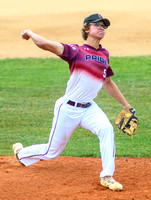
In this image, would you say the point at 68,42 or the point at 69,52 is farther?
the point at 68,42

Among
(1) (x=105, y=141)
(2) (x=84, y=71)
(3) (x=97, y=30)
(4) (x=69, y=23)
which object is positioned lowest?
(4) (x=69, y=23)

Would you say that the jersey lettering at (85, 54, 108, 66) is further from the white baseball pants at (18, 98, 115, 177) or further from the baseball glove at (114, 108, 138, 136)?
the baseball glove at (114, 108, 138, 136)

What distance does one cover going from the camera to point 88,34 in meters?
6.85

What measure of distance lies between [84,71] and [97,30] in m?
0.58

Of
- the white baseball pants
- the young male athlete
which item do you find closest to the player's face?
the young male athlete

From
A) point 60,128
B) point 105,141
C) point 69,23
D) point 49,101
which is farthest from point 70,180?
point 69,23

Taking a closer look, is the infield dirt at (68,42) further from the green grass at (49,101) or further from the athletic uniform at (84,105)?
the green grass at (49,101)

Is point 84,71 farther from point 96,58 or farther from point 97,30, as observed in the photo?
point 97,30

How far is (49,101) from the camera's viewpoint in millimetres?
13016

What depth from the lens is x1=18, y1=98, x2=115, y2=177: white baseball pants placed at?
21.1 feet

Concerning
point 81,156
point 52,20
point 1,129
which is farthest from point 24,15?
point 81,156

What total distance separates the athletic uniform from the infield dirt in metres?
0.46

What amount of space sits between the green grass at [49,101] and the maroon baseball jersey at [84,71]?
2191mm

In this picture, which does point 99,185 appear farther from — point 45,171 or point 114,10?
point 114,10
